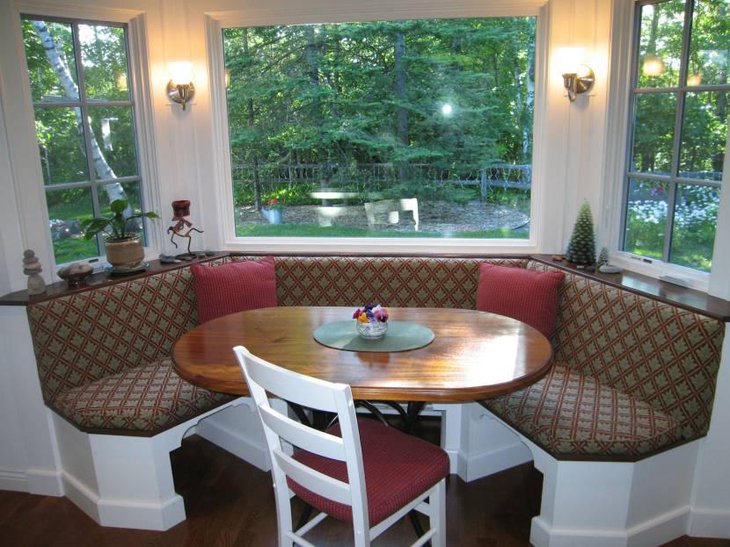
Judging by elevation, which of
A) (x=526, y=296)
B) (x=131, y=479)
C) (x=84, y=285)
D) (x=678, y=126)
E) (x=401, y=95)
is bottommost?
(x=131, y=479)

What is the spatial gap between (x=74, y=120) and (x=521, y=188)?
8.51 ft

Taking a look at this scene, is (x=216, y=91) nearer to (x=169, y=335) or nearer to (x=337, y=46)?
(x=337, y=46)

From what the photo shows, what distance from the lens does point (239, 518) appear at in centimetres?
256

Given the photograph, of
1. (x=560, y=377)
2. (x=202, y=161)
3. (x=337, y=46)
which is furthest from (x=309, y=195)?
(x=560, y=377)

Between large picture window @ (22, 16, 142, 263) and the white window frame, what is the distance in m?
0.04

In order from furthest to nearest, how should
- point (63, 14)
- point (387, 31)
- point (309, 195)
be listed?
point (309, 195) → point (387, 31) → point (63, 14)

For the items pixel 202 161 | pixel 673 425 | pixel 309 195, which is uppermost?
pixel 202 161

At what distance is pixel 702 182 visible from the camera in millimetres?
2648

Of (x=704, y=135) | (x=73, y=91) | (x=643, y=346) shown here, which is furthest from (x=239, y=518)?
(x=704, y=135)

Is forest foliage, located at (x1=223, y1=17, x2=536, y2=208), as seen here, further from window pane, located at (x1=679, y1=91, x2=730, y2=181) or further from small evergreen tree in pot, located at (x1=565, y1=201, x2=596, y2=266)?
window pane, located at (x1=679, y1=91, x2=730, y2=181)

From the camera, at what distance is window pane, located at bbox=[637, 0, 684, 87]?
2742 mm

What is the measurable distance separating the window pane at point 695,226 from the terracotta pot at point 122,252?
9.08ft

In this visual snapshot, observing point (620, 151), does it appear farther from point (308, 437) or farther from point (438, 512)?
point (308, 437)

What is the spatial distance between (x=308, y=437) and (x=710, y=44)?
245 cm
